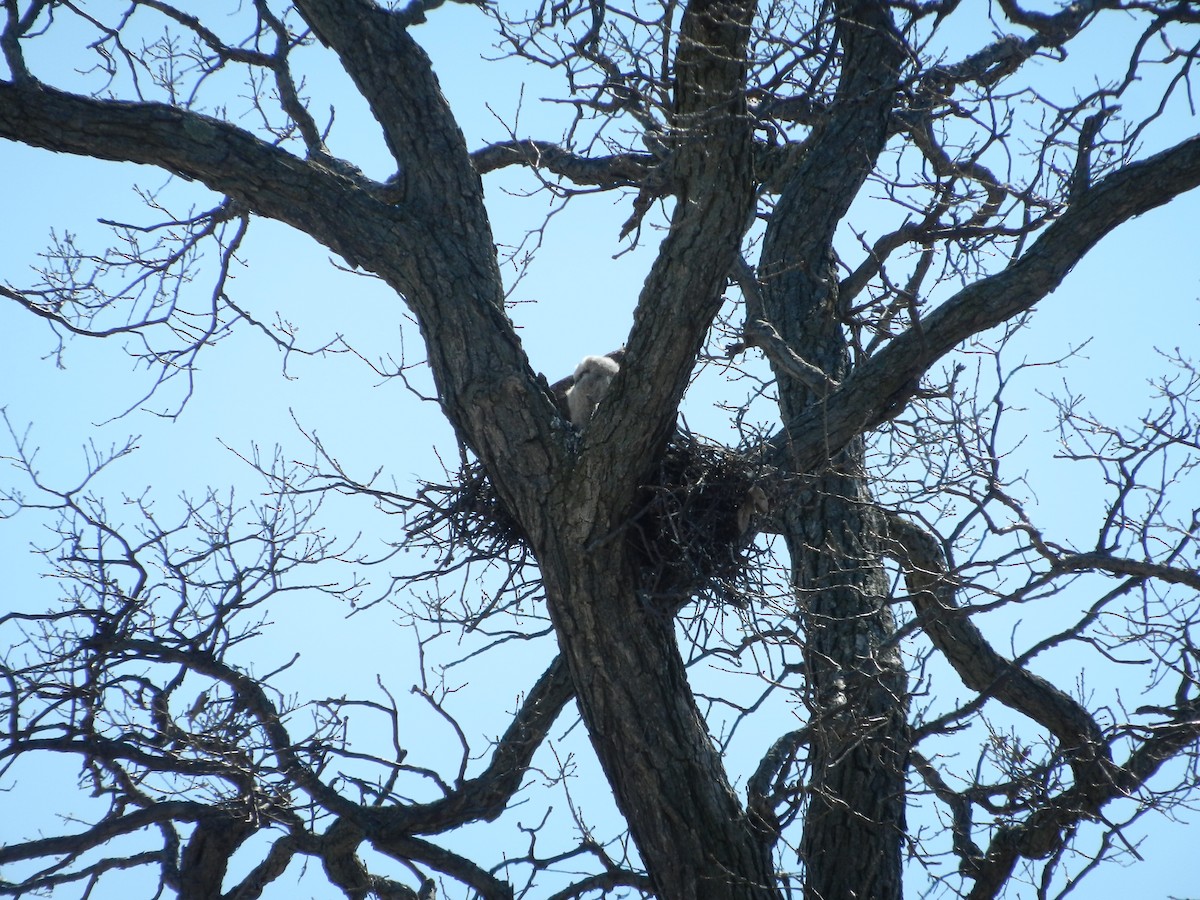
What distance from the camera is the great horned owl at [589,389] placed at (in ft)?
19.0

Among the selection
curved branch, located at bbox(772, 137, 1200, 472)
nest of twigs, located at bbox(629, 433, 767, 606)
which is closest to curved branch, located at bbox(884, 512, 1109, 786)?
curved branch, located at bbox(772, 137, 1200, 472)

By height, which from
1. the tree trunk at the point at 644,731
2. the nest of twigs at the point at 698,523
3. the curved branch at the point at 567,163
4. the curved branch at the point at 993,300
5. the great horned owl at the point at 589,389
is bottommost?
the tree trunk at the point at 644,731

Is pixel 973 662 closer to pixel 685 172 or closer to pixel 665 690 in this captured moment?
pixel 665 690

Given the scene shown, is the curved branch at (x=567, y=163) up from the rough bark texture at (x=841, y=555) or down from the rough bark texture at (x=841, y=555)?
up

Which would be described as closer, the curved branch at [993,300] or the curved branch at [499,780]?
the curved branch at [993,300]

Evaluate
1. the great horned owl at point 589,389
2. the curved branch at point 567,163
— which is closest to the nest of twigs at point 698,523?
the great horned owl at point 589,389

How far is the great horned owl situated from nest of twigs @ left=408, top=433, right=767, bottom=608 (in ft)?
3.65

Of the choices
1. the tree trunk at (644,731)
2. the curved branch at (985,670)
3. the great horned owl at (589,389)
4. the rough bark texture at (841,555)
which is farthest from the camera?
the great horned owl at (589,389)

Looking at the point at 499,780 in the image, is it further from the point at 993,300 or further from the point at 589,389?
the point at 993,300

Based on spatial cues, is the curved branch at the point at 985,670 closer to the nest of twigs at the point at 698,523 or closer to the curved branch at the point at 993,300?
the curved branch at the point at 993,300

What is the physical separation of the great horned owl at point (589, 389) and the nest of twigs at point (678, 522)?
1112 mm

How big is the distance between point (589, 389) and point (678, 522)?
1731 mm

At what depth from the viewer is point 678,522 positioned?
423 centimetres

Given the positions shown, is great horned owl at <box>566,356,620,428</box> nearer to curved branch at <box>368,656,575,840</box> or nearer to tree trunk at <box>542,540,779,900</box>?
curved branch at <box>368,656,575,840</box>
